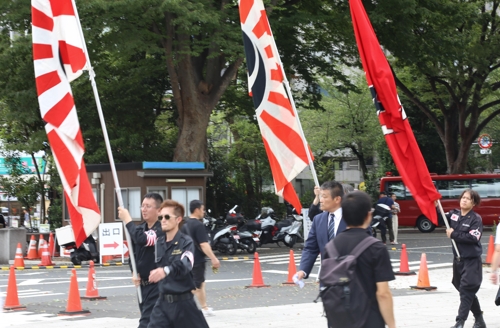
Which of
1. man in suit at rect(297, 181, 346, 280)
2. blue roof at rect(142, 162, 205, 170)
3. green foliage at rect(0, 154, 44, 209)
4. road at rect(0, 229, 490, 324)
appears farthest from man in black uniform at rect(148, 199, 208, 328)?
green foliage at rect(0, 154, 44, 209)

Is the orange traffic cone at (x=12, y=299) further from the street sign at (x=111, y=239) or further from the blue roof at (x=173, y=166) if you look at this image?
the blue roof at (x=173, y=166)

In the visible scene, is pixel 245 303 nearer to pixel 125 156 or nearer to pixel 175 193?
pixel 175 193

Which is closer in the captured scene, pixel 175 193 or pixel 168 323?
pixel 168 323

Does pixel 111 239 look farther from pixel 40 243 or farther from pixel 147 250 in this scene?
pixel 147 250

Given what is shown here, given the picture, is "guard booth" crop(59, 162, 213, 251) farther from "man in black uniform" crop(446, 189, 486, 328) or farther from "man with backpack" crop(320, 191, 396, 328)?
"man with backpack" crop(320, 191, 396, 328)

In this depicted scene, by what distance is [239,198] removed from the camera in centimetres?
3816

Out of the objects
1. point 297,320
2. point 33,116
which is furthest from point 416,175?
point 33,116

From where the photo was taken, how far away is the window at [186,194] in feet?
87.6

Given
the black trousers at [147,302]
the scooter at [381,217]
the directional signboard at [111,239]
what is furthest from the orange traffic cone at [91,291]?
the scooter at [381,217]

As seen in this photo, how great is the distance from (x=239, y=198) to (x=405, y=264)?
2013 centimetres

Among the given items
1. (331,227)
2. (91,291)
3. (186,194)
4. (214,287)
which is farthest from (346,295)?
(186,194)

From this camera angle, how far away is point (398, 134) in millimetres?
10312

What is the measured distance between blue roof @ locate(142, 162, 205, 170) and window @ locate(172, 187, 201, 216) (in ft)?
2.27

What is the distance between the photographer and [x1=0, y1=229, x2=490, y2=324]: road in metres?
13.8
